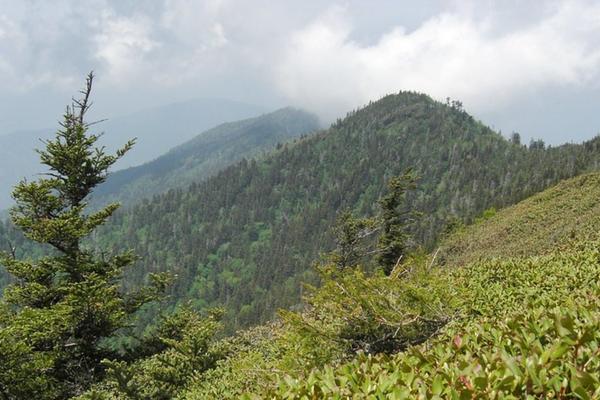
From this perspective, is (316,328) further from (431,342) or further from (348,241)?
(348,241)

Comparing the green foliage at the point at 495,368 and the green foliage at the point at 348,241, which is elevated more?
the green foliage at the point at 495,368

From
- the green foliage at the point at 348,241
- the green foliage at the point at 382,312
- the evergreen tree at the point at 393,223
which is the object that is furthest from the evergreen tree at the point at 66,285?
the evergreen tree at the point at 393,223

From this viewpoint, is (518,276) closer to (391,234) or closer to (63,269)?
(63,269)

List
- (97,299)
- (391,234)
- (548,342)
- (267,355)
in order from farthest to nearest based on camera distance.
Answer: (391,234) → (267,355) → (97,299) → (548,342)

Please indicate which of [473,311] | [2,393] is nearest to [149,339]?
[2,393]

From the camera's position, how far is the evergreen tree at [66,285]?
1339 centimetres

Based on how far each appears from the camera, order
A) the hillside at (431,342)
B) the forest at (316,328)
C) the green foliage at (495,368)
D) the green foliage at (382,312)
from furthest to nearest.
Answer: the green foliage at (382,312)
the forest at (316,328)
the hillside at (431,342)
the green foliage at (495,368)

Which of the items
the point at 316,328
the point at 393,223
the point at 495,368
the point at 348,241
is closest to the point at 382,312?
the point at 316,328

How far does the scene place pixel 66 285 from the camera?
49.1 feet

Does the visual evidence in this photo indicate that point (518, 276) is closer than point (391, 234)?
Yes

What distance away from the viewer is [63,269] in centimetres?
1544

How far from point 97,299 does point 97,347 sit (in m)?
2.91

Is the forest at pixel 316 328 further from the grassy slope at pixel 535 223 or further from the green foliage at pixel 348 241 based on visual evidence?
the grassy slope at pixel 535 223

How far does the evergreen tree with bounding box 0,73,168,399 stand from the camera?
13.4 metres
